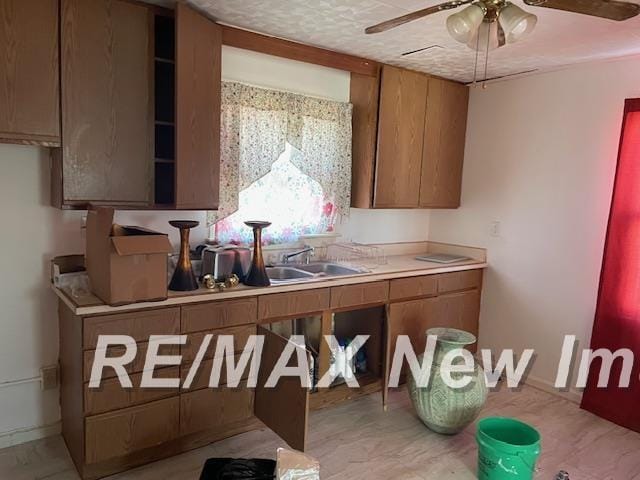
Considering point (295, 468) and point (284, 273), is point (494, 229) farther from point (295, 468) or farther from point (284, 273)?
point (295, 468)

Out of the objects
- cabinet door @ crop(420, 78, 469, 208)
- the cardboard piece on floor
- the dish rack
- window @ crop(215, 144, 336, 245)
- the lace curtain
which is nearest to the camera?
the cardboard piece on floor

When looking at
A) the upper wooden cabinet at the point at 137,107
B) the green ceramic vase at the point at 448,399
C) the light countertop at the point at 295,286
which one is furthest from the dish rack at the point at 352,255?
the upper wooden cabinet at the point at 137,107

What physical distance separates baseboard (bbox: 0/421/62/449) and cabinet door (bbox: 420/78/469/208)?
273cm

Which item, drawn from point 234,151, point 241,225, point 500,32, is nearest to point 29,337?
point 241,225

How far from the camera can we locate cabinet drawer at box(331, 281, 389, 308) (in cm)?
277

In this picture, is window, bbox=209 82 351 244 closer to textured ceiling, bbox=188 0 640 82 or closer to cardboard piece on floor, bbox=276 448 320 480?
textured ceiling, bbox=188 0 640 82

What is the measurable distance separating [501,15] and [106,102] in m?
1.73

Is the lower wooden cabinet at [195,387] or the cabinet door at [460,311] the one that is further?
the cabinet door at [460,311]

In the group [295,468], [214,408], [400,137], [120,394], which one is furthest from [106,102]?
[400,137]

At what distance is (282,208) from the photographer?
10.2 feet

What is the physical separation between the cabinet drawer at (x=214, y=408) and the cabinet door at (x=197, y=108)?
37.9 inches

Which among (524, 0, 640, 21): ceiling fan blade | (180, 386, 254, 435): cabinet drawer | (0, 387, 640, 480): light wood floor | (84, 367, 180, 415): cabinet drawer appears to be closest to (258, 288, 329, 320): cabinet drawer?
(180, 386, 254, 435): cabinet drawer

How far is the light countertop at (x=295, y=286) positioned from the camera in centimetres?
202

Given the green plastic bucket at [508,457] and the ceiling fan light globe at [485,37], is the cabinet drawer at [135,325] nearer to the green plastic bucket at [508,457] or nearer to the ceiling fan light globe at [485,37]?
the green plastic bucket at [508,457]
